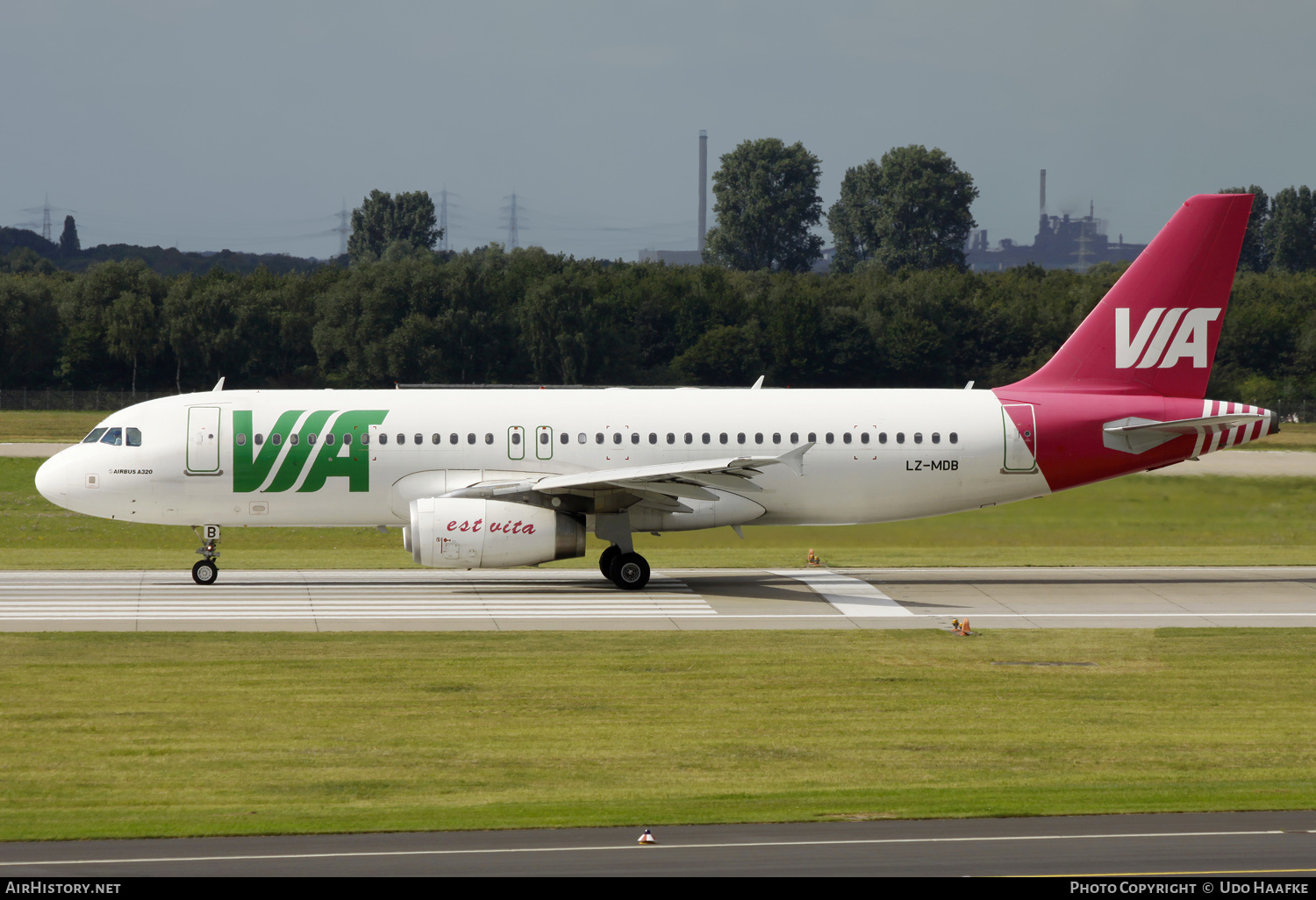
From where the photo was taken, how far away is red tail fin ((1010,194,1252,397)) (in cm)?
3150

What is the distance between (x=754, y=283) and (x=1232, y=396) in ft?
124

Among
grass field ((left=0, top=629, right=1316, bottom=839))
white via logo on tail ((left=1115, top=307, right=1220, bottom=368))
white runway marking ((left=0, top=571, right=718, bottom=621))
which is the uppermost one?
white via logo on tail ((left=1115, top=307, right=1220, bottom=368))

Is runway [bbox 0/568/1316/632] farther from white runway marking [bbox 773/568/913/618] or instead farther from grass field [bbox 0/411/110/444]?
grass field [bbox 0/411/110/444]

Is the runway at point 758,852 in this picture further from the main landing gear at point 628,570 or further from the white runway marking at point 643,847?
the main landing gear at point 628,570

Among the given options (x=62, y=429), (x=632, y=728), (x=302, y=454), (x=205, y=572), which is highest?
(x=302, y=454)

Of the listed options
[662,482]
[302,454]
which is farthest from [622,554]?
[302,454]

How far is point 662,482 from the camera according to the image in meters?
28.9

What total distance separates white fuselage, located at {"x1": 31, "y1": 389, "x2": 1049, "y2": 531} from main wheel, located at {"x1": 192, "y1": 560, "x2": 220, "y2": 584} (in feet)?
3.53

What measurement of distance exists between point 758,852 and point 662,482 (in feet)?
53.9

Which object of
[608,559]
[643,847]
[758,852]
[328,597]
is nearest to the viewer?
[758,852]

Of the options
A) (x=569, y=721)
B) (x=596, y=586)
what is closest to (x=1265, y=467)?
(x=596, y=586)

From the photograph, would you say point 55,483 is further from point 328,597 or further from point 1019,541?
point 1019,541

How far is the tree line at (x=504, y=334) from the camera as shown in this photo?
90562 mm

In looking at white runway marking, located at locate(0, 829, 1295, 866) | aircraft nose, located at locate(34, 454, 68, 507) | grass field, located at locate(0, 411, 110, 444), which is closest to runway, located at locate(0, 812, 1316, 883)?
white runway marking, located at locate(0, 829, 1295, 866)
